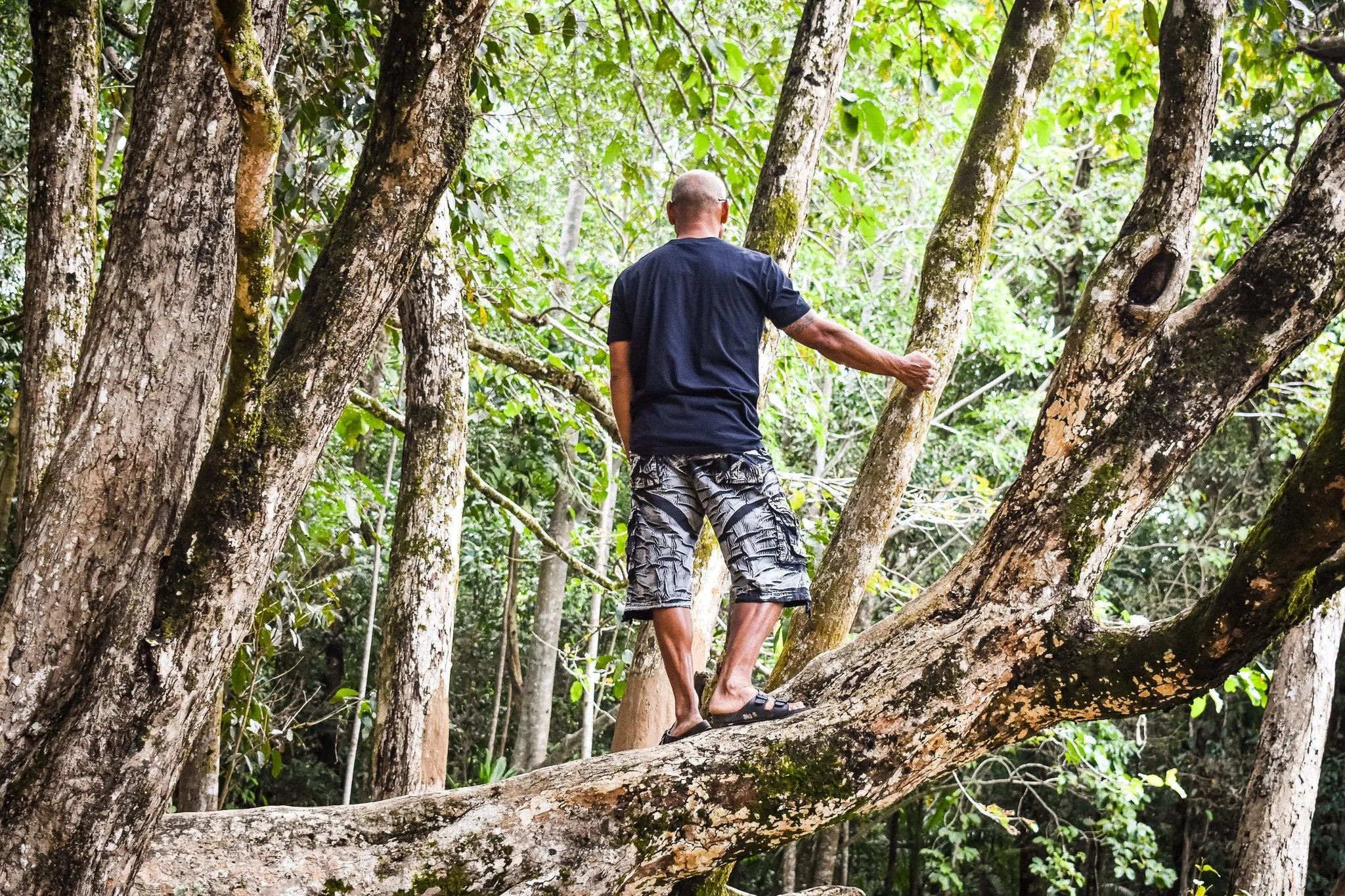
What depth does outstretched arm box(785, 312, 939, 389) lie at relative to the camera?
2879mm

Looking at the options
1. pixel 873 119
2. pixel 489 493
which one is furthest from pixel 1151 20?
pixel 489 493

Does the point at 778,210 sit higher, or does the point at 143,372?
the point at 778,210

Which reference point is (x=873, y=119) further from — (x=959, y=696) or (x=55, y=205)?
(x=55, y=205)

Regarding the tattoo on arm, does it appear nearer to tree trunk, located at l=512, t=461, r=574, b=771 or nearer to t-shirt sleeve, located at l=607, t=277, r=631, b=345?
t-shirt sleeve, located at l=607, t=277, r=631, b=345

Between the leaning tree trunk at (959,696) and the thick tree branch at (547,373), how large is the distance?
3487 millimetres

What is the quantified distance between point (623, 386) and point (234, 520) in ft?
4.69

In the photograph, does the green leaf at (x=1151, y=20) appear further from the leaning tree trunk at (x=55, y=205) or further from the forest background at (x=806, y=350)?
the leaning tree trunk at (x=55, y=205)

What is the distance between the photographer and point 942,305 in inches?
131

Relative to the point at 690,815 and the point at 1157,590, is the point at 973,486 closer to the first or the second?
the point at 1157,590

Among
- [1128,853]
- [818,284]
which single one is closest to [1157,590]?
[1128,853]

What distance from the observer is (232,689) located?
5.45 metres

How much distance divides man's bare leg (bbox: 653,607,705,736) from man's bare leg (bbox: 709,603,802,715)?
0.24ft

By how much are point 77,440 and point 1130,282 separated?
2448 mm

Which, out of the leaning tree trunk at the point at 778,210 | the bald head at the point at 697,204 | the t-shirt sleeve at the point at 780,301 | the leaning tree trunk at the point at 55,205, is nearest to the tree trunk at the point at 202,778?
the leaning tree trunk at the point at 55,205
